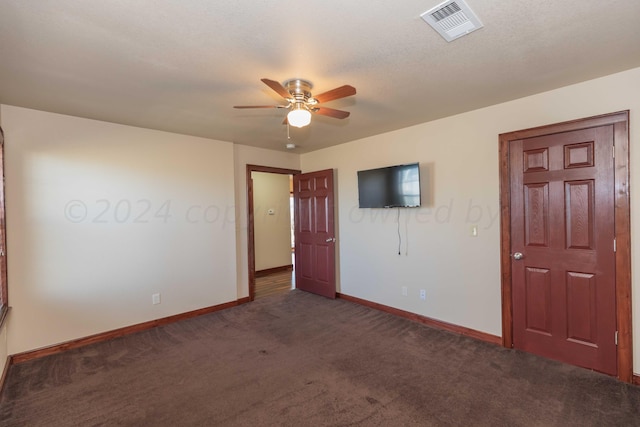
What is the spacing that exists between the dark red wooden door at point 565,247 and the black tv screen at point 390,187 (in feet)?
3.30

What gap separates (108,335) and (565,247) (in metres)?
4.72

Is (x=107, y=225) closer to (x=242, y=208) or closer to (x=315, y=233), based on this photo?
(x=242, y=208)

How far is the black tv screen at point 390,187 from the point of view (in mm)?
3627

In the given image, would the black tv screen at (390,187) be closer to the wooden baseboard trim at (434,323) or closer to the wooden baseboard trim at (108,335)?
the wooden baseboard trim at (434,323)

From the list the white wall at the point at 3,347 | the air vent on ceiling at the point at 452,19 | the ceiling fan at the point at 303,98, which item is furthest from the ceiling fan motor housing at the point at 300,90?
the white wall at the point at 3,347

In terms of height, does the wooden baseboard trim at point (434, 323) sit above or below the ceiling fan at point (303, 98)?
below

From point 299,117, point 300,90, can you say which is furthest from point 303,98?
point 299,117

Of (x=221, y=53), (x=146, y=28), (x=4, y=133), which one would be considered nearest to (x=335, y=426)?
(x=221, y=53)

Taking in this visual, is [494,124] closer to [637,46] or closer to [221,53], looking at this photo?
[637,46]

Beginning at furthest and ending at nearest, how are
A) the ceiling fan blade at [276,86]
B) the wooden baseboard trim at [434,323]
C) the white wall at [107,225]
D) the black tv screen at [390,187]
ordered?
1. the black tv screen at [390,187]
2. the wooden baseboard trim at [434,323]
3. the white wall at [107,225]
4. the ceiling fan blade at [276,86]

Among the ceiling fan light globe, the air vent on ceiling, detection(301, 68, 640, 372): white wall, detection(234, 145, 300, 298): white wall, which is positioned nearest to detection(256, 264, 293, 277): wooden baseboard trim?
detection(234, 145, 300, 298): white wall

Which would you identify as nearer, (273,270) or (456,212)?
(456,212)

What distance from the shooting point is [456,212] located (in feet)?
11.2

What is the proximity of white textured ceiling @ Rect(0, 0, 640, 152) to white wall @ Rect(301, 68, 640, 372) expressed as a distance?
0.78ft
